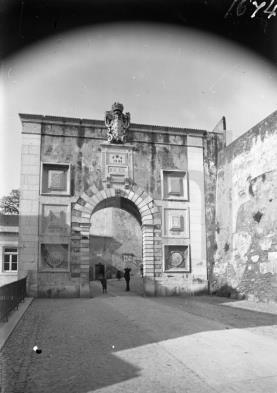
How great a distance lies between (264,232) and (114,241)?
25600 millimetres

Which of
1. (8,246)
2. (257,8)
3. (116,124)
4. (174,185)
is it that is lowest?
(8,246)

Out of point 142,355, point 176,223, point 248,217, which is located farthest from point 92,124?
point 142,355

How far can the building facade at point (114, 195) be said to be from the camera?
51.2 ft

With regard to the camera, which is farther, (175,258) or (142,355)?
(175,258)

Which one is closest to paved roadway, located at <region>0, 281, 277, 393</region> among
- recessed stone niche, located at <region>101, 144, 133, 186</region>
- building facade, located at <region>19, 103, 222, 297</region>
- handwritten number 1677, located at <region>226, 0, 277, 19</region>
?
handwritten number 1677, located at <region>226, 0, 277, 19</region>

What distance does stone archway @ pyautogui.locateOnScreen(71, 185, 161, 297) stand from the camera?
A: 15.8 meters

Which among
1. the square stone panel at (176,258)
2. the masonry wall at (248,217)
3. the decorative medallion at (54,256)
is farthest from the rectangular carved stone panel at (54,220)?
the masonry wall at (248,217)

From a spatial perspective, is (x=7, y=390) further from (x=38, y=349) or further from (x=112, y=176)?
(x=112, y=176)

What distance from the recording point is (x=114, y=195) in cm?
1647

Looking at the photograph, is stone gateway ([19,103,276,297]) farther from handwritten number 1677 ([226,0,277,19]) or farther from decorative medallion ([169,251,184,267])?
handwritten number 1677 ([226,0,277,19])

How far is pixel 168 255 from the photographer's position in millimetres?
16531

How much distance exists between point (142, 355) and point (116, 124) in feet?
39.9

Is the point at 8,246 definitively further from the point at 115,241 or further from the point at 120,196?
the point at 115,241

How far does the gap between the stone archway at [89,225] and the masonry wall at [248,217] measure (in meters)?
2.52
